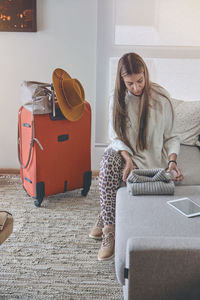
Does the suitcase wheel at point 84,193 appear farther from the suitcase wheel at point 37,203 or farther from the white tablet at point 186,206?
the white tablet at point 186,206

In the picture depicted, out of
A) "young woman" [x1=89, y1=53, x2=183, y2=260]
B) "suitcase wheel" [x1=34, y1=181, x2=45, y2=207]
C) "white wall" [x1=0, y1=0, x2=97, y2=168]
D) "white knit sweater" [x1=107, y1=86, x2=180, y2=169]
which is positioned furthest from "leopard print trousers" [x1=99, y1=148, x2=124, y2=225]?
"white wall" [x1=0, y1=0, x2=97, y2=168]

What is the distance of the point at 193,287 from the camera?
1.24 meters

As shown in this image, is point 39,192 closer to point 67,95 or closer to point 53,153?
point 53,153

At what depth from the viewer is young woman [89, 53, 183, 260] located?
2105mm

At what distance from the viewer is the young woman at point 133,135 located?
2.11 meters

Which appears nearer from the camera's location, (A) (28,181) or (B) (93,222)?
(B) (93,222)

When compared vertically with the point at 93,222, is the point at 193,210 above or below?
above

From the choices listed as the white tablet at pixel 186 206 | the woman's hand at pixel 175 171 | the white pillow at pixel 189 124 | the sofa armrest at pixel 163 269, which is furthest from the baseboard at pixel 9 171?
the sofa armrest at pixel 163 269

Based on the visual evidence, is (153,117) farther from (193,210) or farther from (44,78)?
(44,78)

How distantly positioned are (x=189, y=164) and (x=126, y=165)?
41cm

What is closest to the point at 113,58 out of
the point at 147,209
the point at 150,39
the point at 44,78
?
the point at 150,39

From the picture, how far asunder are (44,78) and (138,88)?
1.28 metres

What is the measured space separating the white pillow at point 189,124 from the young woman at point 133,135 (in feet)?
0.53

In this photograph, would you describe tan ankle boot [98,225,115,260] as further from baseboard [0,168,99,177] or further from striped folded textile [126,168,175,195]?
baseboard [0,168,99,177]
